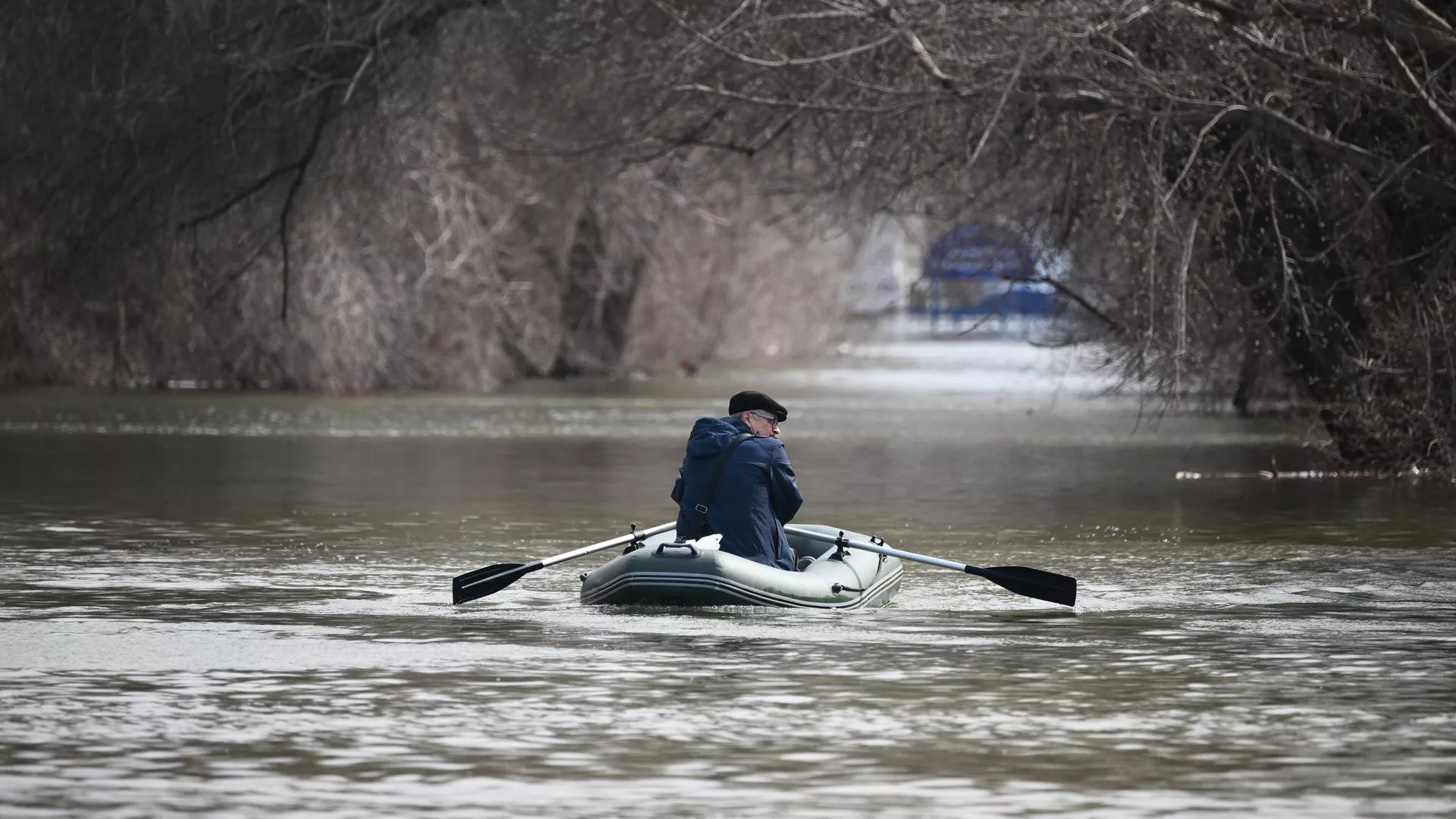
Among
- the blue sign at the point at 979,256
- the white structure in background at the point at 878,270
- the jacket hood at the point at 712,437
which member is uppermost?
the white structure in background at the point at 878,270

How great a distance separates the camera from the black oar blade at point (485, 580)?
1372 cm

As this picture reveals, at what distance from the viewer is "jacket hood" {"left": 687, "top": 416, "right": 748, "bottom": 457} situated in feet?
46.6

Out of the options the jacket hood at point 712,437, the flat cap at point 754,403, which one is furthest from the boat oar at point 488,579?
the flat cap at point 754,403

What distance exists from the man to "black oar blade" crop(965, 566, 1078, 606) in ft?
3.53

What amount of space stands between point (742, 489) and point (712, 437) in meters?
0.32

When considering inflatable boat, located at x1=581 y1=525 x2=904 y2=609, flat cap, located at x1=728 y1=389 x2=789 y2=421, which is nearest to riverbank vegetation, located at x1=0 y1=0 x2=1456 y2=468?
flat cap, located at x1=728 y1=389 x2=789 y2=421

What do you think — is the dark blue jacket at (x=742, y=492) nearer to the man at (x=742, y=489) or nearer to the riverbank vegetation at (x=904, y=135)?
Result: the man at (x=742, y=489)

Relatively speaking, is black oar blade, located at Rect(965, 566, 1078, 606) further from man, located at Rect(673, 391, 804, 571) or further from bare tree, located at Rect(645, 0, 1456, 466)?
bare tree, located at Rect(645, 0, 1456, 466)

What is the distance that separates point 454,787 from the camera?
8672 mm

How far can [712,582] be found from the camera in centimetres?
1338

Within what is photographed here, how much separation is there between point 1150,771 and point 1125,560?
25.8ft

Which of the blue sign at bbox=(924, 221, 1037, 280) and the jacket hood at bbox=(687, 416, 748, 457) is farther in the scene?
the blue sign at bbox=(924, 221, 1037, 280)

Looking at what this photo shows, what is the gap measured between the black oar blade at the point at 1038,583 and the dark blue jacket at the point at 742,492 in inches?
42.6

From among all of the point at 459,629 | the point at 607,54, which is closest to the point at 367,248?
the point at 607,54
